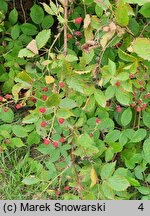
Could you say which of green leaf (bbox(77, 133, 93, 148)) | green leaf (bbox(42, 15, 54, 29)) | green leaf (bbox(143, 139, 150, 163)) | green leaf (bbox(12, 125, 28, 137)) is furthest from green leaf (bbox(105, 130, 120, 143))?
green leaf (bbox(42, 15, 54, 29))

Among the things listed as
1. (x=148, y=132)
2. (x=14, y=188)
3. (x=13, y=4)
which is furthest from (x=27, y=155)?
(x=13, y=4)

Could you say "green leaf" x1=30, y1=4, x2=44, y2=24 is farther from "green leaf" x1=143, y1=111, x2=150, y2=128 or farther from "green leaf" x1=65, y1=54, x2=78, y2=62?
"green leaf" x1=143, y1=111, x2=150, y2=128

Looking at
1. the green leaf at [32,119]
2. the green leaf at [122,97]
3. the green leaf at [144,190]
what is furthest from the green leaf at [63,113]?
the green leaf at [144,190]

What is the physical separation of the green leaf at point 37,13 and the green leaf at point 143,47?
640 millimetres

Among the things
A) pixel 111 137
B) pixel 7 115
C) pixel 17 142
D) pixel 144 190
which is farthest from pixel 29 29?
pixel 144 190

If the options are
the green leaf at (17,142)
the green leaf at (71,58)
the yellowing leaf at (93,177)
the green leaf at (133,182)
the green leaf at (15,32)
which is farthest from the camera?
the green leaf at (15,32)

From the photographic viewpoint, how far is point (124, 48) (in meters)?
1.74

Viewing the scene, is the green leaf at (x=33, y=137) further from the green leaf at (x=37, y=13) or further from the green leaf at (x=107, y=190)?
the green leaf at (x=37, y=13)

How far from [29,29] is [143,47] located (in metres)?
0.73

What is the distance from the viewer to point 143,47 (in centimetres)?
138

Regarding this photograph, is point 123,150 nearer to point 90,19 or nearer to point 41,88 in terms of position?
point 41,88

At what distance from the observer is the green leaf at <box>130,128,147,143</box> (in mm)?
1765

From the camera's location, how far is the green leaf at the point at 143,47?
1.37 meters

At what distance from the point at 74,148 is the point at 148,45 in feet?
1.91
